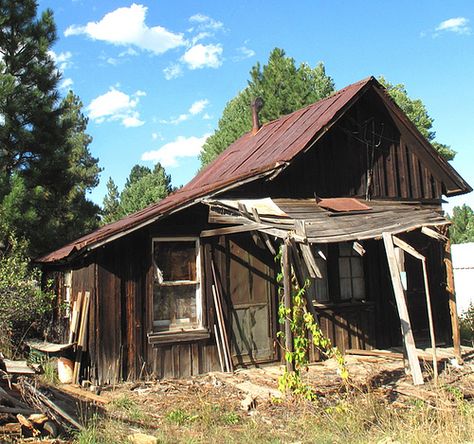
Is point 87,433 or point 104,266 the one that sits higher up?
point 104,266

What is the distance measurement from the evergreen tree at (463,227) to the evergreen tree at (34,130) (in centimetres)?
3512

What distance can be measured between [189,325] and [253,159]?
389 cm

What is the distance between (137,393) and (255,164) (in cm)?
503

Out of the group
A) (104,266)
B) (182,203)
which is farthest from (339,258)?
(104,266)

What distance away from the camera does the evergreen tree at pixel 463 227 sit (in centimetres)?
4206

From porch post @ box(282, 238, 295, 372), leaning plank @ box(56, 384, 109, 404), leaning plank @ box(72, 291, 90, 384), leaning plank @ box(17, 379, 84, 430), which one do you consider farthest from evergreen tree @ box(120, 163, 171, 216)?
leaning plank @ box(17, 379, 84, 430)

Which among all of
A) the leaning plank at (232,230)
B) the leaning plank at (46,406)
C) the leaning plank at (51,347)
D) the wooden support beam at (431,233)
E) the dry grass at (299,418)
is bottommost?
the dry grass at (299,418)

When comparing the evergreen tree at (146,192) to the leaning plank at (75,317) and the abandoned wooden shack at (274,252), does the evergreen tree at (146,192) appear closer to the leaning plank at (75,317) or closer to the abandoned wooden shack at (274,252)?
the abandoned wooden shack at (274,252)

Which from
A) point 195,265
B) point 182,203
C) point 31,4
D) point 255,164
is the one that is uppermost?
point 31,4

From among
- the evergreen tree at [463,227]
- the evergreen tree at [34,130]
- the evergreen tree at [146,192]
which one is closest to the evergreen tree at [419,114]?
the evergreen tree at [463,227]

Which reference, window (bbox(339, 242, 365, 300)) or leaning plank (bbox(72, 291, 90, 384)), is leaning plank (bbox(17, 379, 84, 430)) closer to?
leaning plank (bbox(72, 291, 90, 384))

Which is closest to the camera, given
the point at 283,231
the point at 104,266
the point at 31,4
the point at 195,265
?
the point at 283,231

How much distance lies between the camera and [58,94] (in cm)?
1594

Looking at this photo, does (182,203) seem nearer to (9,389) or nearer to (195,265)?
(195,265)
